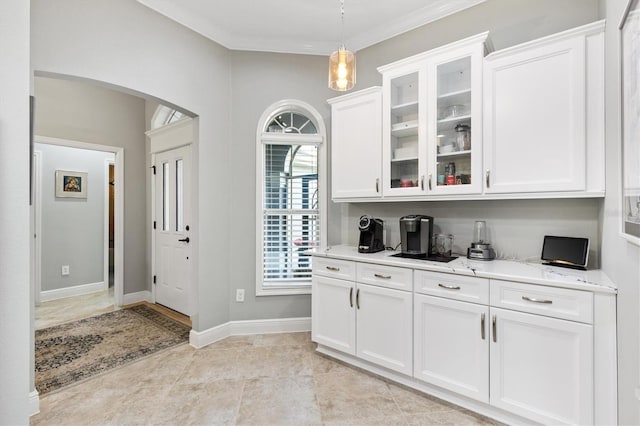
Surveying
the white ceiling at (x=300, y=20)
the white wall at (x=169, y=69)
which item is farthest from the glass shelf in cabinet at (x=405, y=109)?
the white wall at (x=169, y=69)

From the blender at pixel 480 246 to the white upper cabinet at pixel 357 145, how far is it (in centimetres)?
84

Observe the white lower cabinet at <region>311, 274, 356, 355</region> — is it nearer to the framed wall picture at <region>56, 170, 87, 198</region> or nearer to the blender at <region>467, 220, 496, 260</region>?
the blender at <region>467, 220, 496, 260</region>

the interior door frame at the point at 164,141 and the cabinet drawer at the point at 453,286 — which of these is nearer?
the cabinet drawer at the point at 453,286

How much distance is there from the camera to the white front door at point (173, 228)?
379 centimetres

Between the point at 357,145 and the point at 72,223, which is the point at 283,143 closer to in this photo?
the point at 357,145

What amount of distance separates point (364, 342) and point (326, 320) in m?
0.40

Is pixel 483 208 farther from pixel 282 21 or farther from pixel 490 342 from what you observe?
pixel 282 21

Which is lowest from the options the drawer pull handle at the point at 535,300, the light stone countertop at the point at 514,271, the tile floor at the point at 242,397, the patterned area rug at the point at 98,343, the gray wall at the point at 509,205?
the tile floor at the point at 242,397

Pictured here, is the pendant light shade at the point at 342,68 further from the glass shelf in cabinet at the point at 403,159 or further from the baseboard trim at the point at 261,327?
the baseboard trim at the point at 261,327

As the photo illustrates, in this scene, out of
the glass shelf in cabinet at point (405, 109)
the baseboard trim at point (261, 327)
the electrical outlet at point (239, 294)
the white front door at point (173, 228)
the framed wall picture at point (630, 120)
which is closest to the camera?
the framed wall picture at point (630, 120)

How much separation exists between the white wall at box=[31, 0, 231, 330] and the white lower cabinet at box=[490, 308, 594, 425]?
2.48 metres

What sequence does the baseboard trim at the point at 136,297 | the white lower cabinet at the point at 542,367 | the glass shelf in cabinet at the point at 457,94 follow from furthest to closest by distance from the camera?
1. the baseboard trim at the point at 136,297
2. the glass shelf in cabinet at the point at 457,94
3. the white lower cabinet at the point at 542,367

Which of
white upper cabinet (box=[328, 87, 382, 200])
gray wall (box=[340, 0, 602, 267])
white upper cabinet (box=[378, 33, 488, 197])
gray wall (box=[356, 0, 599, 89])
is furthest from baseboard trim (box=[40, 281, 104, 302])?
gray wall (box=[356, 0, 599, 89])

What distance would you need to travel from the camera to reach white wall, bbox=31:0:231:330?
200 centimetres
